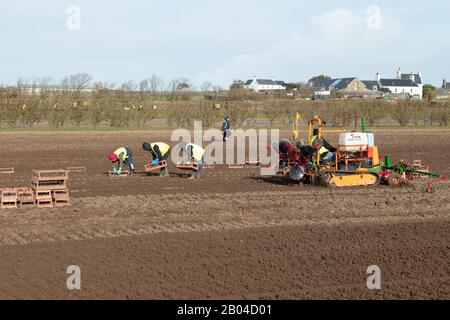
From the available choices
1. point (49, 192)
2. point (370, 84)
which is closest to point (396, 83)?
point (370, 84)

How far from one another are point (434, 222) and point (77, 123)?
34.2 metres

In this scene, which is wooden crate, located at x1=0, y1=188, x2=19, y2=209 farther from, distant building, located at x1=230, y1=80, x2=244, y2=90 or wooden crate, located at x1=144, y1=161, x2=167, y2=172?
distant building, located at x1=230, y1=80, x2=244, y2=90

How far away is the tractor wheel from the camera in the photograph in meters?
19.4

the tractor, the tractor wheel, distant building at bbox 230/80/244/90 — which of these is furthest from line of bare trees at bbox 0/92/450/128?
the tractor wheel

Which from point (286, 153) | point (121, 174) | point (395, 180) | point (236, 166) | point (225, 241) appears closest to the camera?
point (225, 241)

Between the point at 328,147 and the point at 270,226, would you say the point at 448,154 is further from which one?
the point at 270,226

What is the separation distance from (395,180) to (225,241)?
8.40 m

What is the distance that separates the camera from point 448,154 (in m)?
29.8

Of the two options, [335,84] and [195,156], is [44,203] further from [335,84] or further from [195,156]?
[335,84]

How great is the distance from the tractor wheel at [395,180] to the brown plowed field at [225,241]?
725 mm

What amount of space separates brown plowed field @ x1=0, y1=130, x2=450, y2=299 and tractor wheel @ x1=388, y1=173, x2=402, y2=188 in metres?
0.73

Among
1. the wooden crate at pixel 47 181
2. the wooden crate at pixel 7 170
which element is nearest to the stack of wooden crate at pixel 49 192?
the wooden crate at pixel 47 181

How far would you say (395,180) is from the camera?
63.6ft

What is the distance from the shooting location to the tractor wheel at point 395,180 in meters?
19.4
